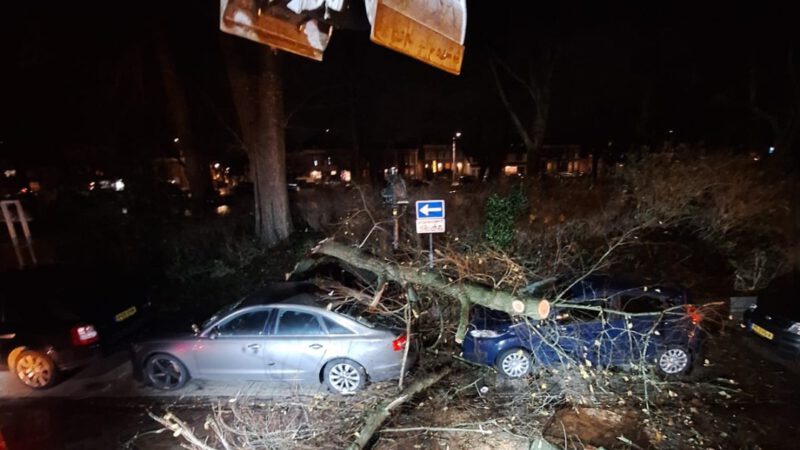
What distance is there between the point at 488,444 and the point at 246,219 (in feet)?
36.1

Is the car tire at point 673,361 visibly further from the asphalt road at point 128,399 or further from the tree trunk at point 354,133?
the tree trunk at point 354,133

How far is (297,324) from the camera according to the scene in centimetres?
577

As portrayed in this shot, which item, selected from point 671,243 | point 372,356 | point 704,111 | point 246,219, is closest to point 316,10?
point 372,356

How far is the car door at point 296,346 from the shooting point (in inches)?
223

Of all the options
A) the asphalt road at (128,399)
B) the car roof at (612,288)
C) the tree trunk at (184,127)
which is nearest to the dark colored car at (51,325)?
the asphalt road at (128,399)

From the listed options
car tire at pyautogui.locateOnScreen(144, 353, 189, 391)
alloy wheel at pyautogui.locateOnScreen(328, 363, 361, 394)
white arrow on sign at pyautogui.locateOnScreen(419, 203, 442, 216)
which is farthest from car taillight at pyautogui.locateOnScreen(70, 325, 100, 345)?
white arrow on sign at pyautogui.locateOnScreen(419, 203, 442, 216)

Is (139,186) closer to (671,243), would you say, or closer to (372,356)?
(372,356)

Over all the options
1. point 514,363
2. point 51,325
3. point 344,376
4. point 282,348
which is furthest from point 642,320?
point 51,325

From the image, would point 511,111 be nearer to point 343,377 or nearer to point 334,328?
point 334,328

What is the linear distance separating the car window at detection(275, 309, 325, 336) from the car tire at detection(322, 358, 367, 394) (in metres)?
0.53

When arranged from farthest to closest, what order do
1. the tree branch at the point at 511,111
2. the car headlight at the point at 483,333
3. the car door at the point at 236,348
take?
1. the tree branch at the point at 511,111
2. the car headlight at the point at 483,333
3. the car door at the point at 236,348

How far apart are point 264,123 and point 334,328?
764cm

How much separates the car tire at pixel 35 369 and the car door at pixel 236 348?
257cm

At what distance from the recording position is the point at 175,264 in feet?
36.7
